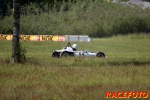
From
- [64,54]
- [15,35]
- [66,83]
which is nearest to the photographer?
[66,83]

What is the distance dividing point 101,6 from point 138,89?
2488 inches

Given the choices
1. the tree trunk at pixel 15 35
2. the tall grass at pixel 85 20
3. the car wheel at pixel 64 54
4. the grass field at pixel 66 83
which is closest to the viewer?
the grass field at pixel 66 83

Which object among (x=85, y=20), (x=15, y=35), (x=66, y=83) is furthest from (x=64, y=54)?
(x=85, y=20)

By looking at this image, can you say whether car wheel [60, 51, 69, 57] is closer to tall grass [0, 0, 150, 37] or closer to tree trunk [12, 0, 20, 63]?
tree trunk [12, 0, 20, 63]

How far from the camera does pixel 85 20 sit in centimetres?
6831

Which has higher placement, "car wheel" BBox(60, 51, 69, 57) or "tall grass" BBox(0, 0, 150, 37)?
"tall grass" BBox(0, 0, 150, 37)

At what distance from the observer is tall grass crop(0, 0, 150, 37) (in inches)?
2516

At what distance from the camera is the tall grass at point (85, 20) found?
6391 cm

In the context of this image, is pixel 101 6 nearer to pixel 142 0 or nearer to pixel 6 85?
pixel 142 0

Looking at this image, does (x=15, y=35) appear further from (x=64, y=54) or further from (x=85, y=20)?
(x=85, y=20)

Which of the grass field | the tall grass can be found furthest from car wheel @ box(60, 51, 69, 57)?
the tall grass

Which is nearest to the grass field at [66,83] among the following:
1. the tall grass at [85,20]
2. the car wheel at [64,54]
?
the car wheel at [64,54]

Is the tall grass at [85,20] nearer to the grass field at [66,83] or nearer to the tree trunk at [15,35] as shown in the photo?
the tree trunk at [15,35]

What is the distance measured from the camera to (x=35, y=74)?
12719 millimetres
